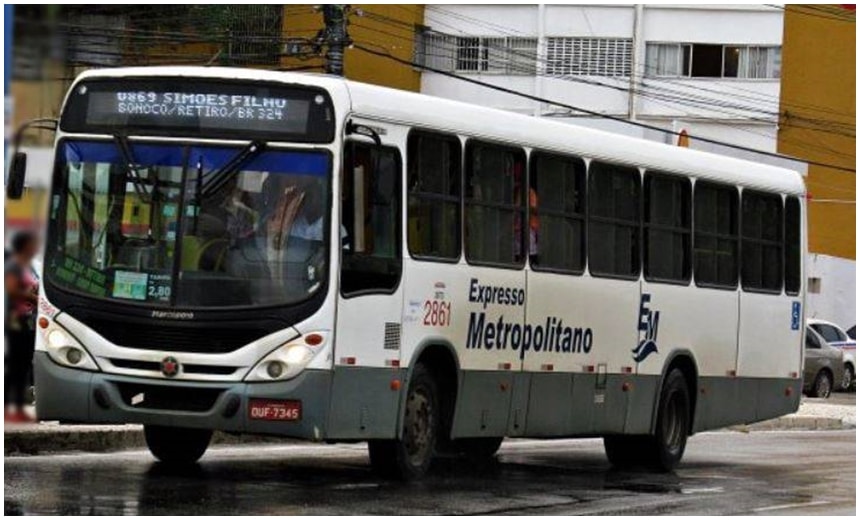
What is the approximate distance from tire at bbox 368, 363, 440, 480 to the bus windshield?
5.14 feet

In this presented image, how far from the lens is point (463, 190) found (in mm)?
15383

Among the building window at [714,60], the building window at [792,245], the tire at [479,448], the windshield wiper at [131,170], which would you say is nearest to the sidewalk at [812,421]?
the building window at [792,245]

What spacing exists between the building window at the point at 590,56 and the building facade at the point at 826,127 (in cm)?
438

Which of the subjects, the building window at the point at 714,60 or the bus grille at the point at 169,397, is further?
the building window at the point at 714,60

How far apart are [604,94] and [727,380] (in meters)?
34.8

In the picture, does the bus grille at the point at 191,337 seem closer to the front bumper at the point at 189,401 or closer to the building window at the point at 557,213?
the front bumper at the point at 189,401

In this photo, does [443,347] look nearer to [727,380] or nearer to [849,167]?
[727,380]

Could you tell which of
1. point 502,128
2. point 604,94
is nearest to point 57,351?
point 502,128

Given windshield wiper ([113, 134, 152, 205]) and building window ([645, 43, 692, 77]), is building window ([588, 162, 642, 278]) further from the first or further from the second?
building window ([645, 43, 692, 77])

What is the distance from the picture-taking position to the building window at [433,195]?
48.1ft

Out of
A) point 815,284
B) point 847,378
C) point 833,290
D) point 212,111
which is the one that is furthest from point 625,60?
point 212,111

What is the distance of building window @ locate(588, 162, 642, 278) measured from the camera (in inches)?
685

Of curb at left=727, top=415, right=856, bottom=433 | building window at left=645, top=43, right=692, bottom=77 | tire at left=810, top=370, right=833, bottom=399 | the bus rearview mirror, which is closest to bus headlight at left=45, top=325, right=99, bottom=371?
the bus rearview mirror

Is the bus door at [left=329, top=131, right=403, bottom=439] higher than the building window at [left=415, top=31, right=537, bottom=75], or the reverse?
the building window at [left=415, top=31, right=537, bottom=75]
